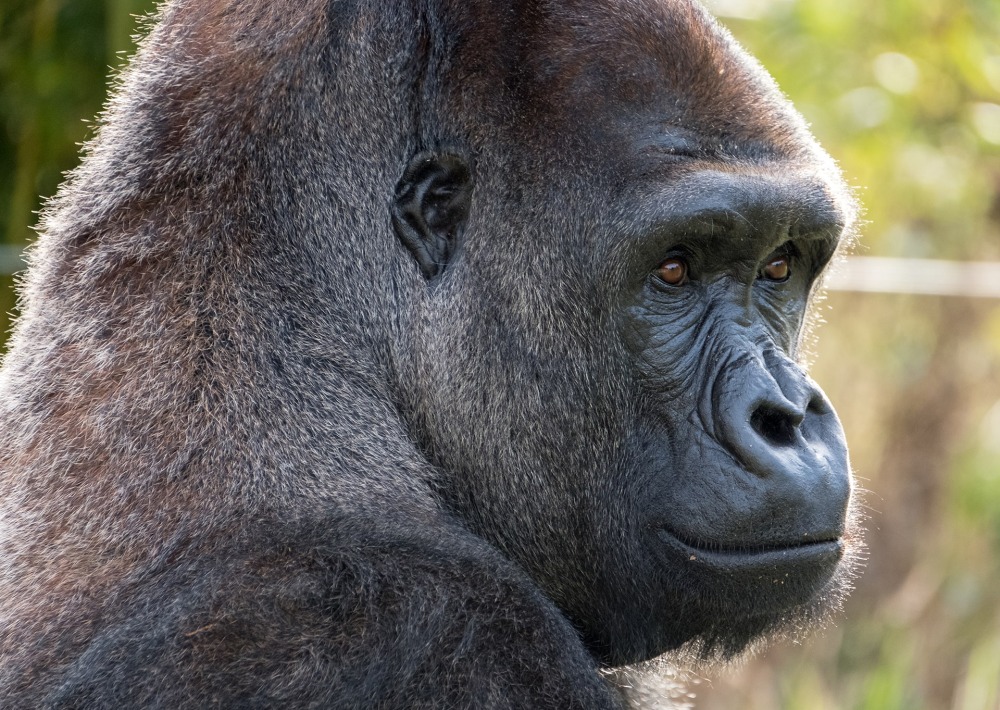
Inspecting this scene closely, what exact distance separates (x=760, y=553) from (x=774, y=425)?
29cm

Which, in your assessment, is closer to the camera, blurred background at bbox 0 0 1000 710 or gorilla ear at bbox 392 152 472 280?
gorilla ear at bbox 392 152 472 280

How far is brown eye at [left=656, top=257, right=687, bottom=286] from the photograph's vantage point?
2809mm

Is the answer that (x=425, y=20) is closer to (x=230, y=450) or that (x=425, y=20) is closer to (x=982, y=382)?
(x=230, y=450)

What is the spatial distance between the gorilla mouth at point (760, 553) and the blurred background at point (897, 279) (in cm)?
323

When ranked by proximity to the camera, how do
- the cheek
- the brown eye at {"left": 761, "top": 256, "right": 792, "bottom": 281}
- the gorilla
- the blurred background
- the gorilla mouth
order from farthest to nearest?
the blurred background
the brown eye at {"left": 761, "top": 256, "right": 792, "bottom": 281}
the cheek
the gorilla mouth
the gorilla

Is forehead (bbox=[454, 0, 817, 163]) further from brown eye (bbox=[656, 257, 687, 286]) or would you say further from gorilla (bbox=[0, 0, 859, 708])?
brown eye (bbox=[656, 257, 687, 286])

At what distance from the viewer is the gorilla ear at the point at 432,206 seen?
271 centimetres

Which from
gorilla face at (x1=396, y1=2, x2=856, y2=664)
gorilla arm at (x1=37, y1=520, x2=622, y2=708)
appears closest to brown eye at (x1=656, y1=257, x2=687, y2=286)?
gorilla face at (x1=396, y1=2, x2=856, y2=664)

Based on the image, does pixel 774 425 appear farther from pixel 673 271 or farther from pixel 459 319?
pixel 459 319

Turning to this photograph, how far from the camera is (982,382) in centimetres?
860

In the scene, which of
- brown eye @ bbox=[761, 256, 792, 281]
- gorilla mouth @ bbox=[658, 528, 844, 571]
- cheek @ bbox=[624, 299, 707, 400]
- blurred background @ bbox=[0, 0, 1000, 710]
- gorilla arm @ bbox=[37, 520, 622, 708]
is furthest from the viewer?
blurred background @ bbox=[0, 0, 1000, 710]

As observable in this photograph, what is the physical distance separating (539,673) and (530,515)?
537mm

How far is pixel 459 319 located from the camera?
2.71 m

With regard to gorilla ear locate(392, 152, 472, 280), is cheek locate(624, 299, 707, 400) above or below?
below
